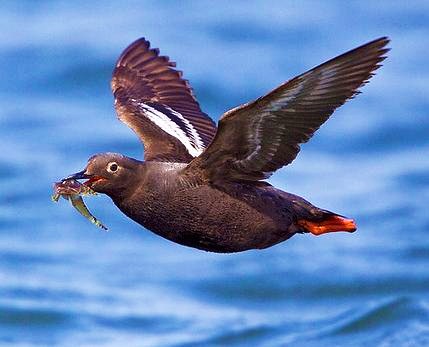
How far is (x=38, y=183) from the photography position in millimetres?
19625

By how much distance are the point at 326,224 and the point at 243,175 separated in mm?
762

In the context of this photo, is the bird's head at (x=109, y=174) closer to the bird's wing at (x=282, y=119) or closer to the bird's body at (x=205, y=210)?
the bird's body at (x=205, y=210)

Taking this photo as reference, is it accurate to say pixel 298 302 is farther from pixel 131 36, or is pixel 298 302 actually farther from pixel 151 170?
pixel 151 170

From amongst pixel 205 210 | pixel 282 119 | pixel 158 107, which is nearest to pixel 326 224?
pixel 205 210

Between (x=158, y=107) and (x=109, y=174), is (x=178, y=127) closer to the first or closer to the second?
(x=158, y=107)

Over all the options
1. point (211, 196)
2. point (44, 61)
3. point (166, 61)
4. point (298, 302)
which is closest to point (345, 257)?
point (298, 302)

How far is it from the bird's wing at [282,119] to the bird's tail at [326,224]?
1.76 feet

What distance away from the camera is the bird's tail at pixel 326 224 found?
1068 cm

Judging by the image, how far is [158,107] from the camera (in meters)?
12.1

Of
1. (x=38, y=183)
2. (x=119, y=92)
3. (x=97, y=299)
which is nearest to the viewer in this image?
(x=119, y=92)

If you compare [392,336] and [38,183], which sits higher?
[38,183]

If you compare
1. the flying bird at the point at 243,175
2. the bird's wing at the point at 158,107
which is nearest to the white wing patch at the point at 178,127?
the bird's wing at the point at 158,107

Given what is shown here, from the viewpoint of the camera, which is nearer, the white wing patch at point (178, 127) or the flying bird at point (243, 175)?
the flying bird at point (243, 175)

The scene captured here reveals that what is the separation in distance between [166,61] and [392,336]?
5567 millimetres
